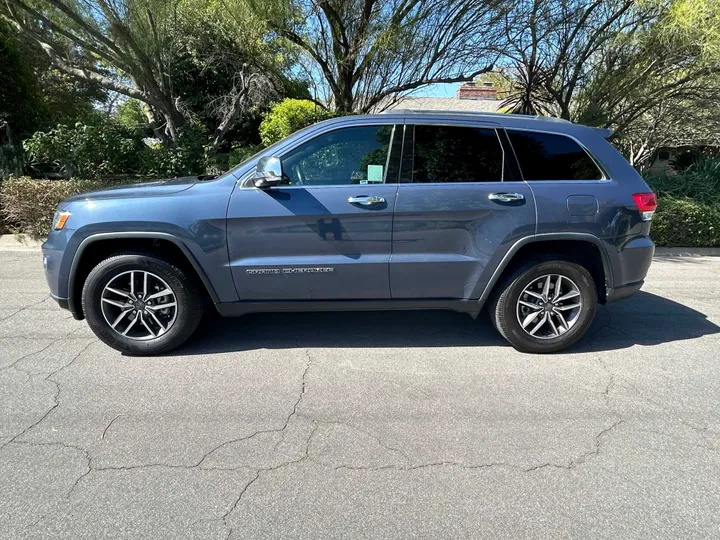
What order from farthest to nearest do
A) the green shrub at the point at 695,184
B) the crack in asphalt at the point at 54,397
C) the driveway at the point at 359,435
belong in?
1. the green shrub at the point at 695,184
2. the crack in asphalt at the point at 54,397
3. the driveway at the point at 359,435

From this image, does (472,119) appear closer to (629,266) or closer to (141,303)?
(629,266)

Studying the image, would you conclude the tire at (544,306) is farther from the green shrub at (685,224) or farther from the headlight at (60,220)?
the green shrub at (685,224)

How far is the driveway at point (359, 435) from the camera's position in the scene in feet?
7.34

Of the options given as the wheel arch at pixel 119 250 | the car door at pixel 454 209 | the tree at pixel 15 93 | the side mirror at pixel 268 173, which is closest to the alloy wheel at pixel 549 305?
the car door at pixel 454 209

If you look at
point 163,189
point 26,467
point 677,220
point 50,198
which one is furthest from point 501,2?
point 26,467

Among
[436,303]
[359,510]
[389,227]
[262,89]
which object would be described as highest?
[262,89]

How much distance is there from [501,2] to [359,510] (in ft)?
30.8

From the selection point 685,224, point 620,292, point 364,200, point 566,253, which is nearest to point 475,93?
point 685,224

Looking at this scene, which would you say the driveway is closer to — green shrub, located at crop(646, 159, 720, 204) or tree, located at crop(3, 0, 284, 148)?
green shrub, located at crop(646, 159, 720, 204)

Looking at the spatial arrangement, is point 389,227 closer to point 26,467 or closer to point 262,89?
point 26,467

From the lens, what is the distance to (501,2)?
8789 mm

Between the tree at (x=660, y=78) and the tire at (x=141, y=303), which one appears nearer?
the tire at (x=141, y=303)

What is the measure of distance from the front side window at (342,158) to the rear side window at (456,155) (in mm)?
262

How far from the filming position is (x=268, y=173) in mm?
3553
